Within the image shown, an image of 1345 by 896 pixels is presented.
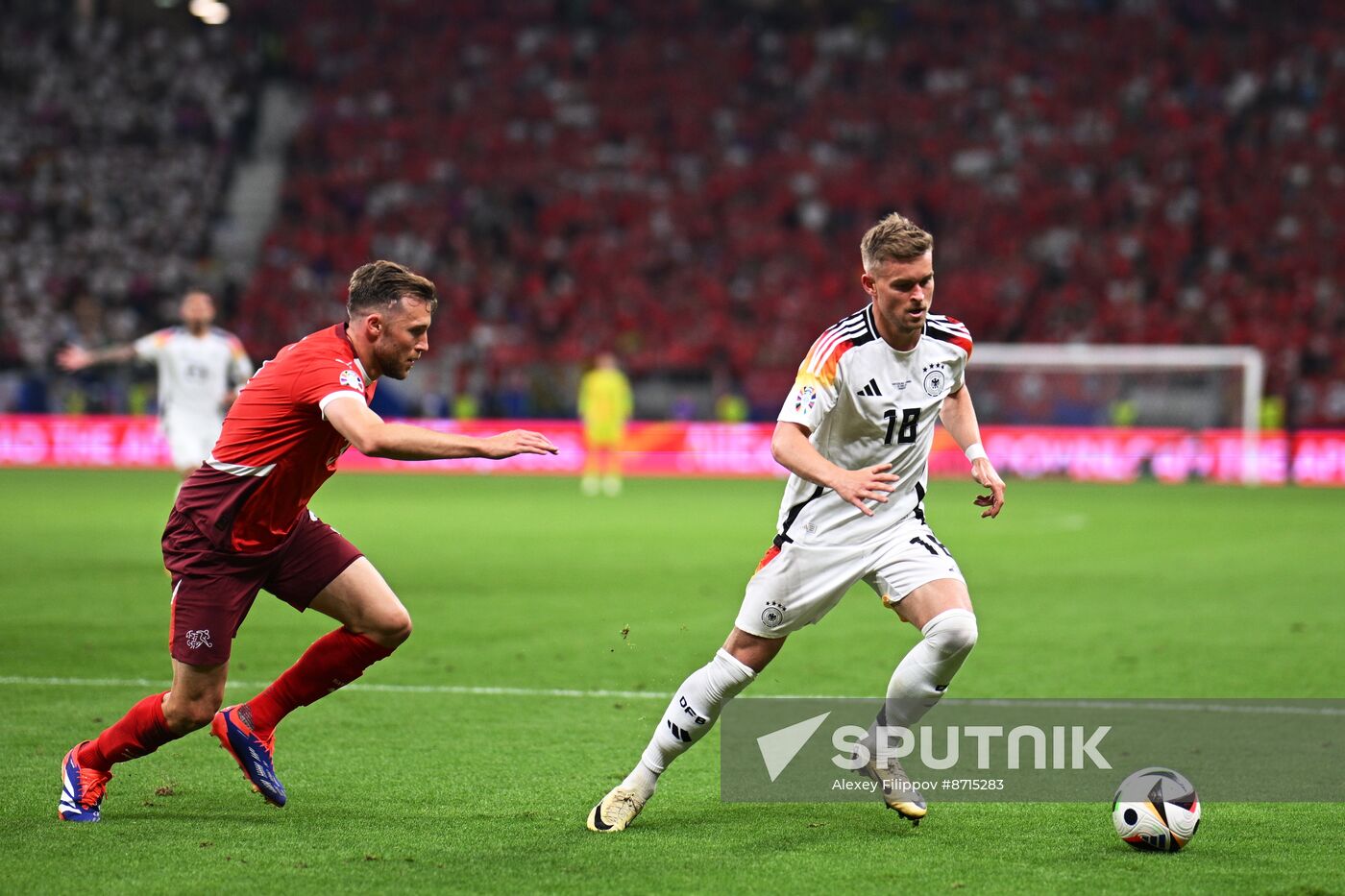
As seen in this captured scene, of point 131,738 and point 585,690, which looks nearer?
point 131,738

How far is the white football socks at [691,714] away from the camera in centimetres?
565

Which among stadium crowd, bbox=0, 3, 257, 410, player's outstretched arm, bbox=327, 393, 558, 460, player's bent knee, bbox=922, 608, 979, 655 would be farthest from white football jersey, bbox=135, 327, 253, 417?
stadium crowd, bbox=0, 3, 257, 410

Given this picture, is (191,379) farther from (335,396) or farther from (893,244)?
(893,244)

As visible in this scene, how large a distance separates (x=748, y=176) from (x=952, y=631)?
31611 millimetres

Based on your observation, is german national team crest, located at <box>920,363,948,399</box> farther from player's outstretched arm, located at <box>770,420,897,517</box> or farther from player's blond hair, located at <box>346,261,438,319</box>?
player's blond hair, located at <box>346,261,438,319</box>

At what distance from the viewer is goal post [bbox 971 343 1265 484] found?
2806 centimetres

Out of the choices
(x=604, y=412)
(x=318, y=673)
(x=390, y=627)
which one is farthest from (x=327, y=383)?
(x=604, y=412)

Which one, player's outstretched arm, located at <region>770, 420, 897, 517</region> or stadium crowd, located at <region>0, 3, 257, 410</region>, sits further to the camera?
stadium crowd, located at <region>0, 3, 257, 410</region>

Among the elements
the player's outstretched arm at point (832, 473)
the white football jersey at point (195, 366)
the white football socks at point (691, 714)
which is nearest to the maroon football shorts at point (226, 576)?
the white football socks at point (691, 714)

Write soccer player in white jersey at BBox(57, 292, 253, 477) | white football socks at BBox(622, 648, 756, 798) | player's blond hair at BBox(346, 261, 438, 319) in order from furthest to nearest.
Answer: soccer player in white jersey at BBox(57, 292, 253, 477), white football socks at BBox(622, 648, 756, 798), player's blond hair at BBox(346, 261, 438, 319)

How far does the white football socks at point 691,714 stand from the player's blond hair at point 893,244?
A: 149 centimetres

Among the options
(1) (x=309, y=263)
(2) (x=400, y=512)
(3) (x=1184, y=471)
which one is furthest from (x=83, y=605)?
(1) (x=309, y=263)

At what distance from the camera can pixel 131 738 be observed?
5750 millimetres

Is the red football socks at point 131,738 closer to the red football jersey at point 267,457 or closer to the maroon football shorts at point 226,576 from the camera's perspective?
the maroon football shorts at point 226,576
